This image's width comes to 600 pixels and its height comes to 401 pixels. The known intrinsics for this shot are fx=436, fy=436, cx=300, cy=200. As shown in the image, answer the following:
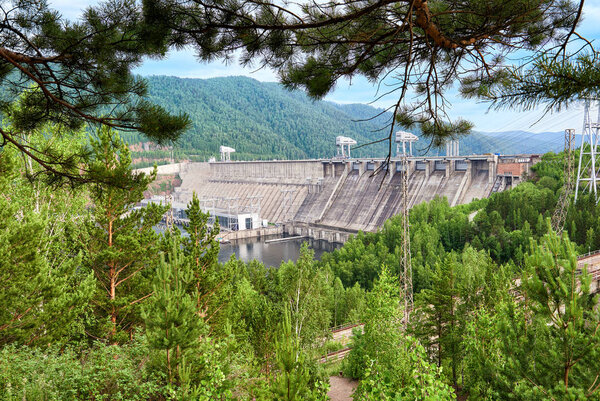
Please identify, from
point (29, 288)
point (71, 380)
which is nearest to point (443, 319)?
point (71, 380)

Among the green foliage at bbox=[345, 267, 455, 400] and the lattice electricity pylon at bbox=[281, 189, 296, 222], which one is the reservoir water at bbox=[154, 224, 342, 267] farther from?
the green foliage at bbox=[345, 267, 455, 400]

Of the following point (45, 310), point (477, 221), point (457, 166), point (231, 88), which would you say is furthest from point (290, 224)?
point (231, 88)

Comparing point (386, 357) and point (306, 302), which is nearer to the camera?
point (386, 357)

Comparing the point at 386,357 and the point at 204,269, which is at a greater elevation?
the point at 204,269

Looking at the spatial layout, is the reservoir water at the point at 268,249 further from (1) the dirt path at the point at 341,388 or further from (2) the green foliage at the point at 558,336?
(2) the green foliage at the point at 558,336

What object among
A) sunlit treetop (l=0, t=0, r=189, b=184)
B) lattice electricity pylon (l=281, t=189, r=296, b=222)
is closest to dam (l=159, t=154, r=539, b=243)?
lattice electricity pylon (l=281, t=189, r=296, b=222)

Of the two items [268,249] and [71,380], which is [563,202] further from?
[71,380]
